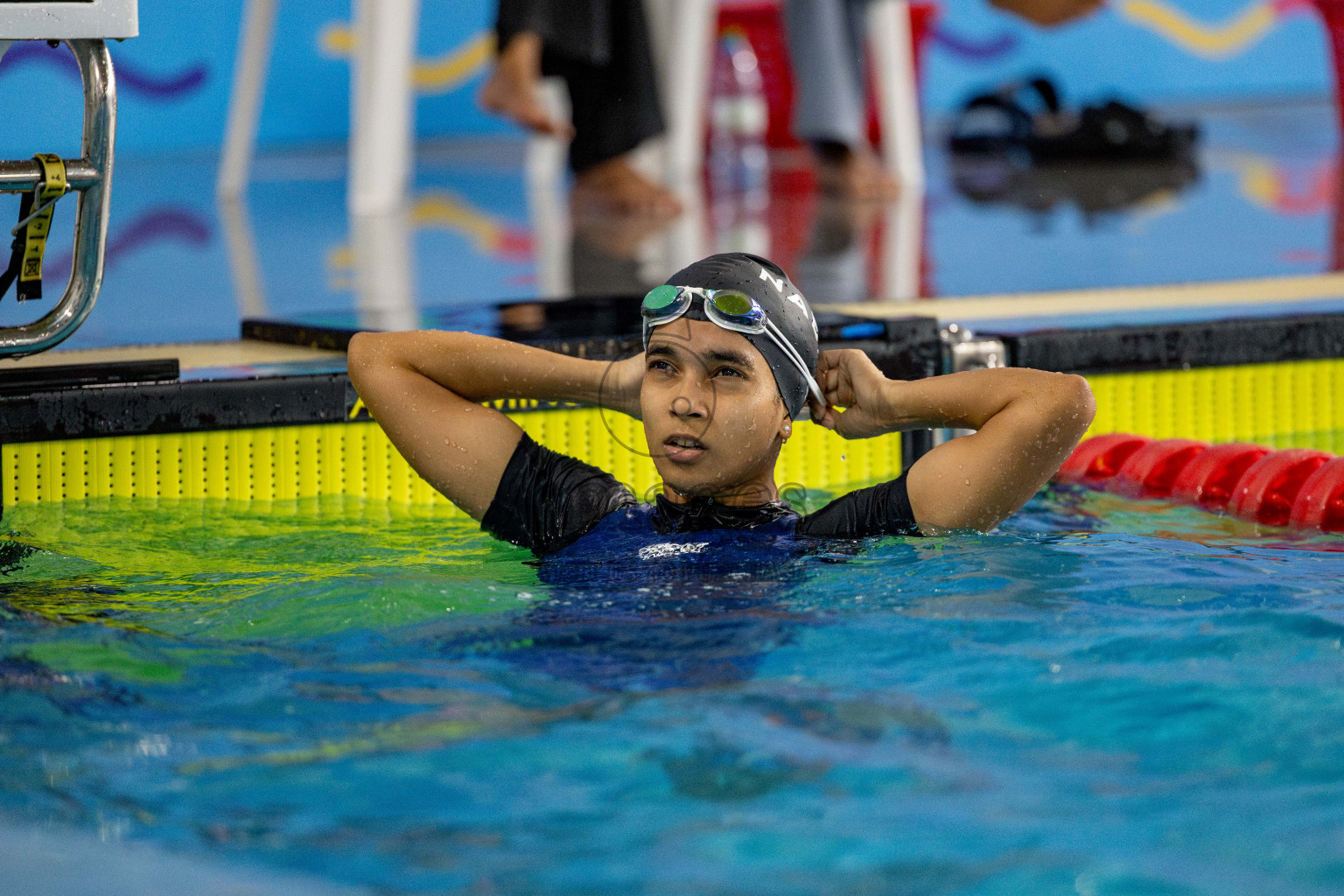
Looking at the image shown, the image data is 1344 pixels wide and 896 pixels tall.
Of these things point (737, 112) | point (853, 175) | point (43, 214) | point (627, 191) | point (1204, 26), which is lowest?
point (43, 214)

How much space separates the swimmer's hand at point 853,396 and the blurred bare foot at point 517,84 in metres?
3.68

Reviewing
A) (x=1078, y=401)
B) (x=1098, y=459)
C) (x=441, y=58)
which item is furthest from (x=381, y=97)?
(x=441, y=58)

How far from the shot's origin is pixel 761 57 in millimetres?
13039

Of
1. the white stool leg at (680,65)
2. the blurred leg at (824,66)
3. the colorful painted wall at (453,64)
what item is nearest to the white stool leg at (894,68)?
the blurred leg at (824,66)

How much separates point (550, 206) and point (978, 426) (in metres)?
7.13

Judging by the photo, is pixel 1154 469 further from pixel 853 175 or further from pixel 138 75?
pixel 138 75

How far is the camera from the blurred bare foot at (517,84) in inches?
259

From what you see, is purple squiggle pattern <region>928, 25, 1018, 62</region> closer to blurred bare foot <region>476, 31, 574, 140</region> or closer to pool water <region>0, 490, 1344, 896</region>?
blurred bare foot <region>476, 31, 574, 140</region>

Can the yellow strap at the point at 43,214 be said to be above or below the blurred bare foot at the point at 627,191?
below

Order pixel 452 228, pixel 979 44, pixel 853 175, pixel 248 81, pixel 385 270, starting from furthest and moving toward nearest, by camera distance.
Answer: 1. pixel 979 44
2. pixel 853 175
3. pixel 248 81
4. pixel 452 228
5. pixel 385 270

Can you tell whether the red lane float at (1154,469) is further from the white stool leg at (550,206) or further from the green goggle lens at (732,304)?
the white stool leg at (550,206)

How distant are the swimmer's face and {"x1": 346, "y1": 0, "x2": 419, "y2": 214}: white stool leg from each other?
4.93 m

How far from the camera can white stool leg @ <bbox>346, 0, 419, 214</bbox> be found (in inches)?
286

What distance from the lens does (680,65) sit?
8961 mm
